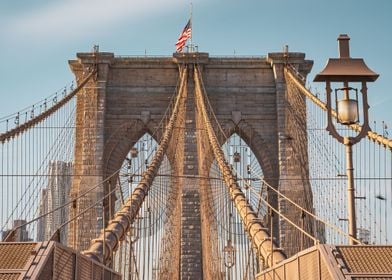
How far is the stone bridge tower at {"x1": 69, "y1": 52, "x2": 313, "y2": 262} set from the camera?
128 feet

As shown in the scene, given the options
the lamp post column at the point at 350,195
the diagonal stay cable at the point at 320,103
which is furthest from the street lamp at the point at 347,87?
the diagonal stay cable at the point at 320,103

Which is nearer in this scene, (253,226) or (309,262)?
(309,262)

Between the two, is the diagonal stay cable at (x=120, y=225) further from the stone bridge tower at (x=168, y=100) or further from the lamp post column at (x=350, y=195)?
the stone bridge tower at (x=168, y=100)

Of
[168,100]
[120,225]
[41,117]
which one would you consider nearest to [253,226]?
[120,225]

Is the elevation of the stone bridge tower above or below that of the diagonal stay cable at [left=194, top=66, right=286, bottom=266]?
above

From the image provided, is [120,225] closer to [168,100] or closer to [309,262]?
[309,262]

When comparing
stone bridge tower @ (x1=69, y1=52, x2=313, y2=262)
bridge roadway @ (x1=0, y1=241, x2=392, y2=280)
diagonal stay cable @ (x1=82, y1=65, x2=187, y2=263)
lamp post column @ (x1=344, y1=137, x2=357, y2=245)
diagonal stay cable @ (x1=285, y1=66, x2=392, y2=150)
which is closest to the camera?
bridge roadway @ (x1=0, y1=241, x2=392, y2=280)

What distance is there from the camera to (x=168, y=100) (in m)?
40.3

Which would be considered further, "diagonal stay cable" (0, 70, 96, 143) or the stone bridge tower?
the stone bridge tower

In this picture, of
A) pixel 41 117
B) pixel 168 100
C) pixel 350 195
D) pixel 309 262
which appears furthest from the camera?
pixel 168 100

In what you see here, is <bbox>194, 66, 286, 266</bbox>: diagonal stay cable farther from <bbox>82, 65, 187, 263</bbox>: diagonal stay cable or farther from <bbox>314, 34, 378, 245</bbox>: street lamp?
<bbox>314, 34, 378, 245</bbox>: street lamp

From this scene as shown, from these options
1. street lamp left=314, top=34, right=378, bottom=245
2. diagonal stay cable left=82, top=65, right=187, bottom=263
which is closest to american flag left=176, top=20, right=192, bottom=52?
diagonal stay cable left=82, top=65, right=187, bottom=263

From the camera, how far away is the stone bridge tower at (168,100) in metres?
39.1

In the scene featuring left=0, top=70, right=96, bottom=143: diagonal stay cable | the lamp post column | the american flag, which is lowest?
the lamp post column
